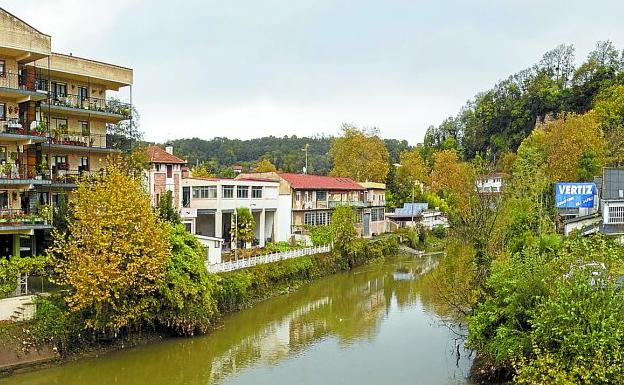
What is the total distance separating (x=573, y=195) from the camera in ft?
100

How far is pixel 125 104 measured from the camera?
31.8 m

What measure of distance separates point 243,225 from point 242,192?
3.37 metres

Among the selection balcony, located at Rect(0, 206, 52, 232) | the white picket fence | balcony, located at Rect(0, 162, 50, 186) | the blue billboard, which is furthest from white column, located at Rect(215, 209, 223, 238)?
the blue billboard

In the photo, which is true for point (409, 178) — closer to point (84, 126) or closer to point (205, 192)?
point (205, 192)

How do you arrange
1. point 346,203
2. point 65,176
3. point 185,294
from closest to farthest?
point 185,294, point 65,176, point 346,203

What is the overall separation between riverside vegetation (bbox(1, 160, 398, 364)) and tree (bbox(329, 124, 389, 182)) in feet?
153

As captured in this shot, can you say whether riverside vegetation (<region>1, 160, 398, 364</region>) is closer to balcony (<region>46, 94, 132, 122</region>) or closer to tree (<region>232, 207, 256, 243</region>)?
balcony (<region>46, 94, 132, 122</region>)

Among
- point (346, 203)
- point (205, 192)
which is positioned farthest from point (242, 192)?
point (346, 203)

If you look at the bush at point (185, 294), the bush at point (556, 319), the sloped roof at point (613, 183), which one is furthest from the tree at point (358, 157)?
the bush at point (556, 319)

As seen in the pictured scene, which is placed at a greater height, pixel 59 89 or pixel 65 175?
pixel 59 89

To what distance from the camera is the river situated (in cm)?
1970

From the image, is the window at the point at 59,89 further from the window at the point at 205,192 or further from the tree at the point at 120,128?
the window at the point at 205,192

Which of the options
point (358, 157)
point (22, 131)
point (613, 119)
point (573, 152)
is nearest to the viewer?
point (22, 131)

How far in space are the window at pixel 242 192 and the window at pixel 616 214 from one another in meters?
23.6
